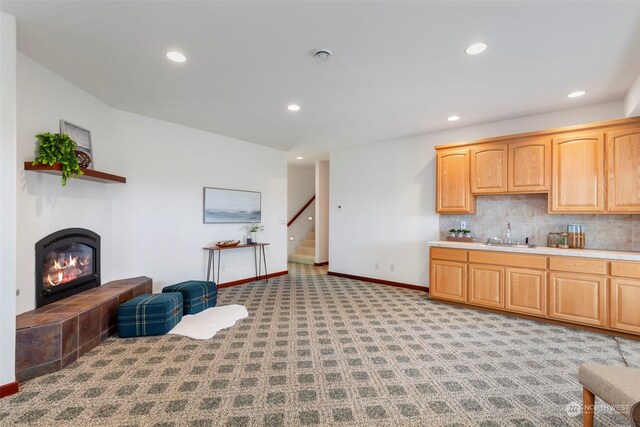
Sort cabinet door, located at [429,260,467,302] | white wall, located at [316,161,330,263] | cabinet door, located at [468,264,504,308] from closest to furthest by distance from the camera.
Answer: cabinet door, located at [468,264,504,308]
cabinet door, located at [429,260,467,302]
white wall, located at [316,161,330,263]

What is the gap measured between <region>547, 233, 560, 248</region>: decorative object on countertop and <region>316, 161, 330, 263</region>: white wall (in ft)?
16.1

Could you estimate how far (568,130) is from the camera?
12.1 feet

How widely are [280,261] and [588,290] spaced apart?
17.1 ft

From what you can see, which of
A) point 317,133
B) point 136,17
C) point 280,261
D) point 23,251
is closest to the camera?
point 136,17

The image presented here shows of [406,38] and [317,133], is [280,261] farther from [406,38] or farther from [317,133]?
[406,38]

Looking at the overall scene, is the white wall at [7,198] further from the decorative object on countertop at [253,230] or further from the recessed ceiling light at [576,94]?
the recessed ceiling light at [576,94]

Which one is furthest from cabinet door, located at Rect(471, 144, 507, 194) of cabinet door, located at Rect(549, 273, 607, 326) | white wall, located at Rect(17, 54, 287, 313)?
white wall, located at Rect(17, 54, 287, 313)

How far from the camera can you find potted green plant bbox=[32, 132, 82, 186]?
2748mm

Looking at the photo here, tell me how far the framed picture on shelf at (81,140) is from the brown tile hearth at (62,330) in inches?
61.1

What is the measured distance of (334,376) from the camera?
2.44 meters

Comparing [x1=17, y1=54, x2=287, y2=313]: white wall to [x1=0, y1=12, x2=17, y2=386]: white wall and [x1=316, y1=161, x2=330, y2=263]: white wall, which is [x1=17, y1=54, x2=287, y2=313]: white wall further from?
[x1=316, y1=161, x2=330, y2=263]: white wall

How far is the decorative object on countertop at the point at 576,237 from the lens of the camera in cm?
384

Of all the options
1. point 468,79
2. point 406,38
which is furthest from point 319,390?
point 468,79

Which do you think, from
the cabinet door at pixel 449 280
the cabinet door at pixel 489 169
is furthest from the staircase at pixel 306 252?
the cabinet door at pixel 489 169
